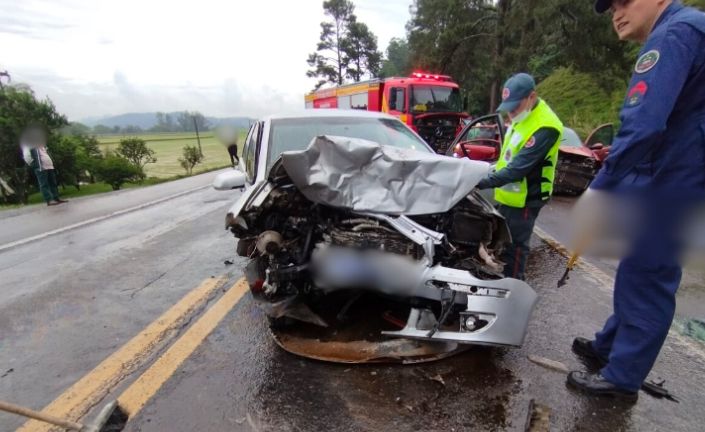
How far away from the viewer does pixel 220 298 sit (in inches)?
146

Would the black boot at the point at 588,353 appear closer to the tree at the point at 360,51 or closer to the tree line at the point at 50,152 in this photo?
the tree line at the point at 50,152

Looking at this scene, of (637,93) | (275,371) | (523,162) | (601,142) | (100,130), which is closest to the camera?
(637,93)

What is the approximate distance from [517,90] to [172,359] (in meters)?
3.02

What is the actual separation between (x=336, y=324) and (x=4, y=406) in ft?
6.08

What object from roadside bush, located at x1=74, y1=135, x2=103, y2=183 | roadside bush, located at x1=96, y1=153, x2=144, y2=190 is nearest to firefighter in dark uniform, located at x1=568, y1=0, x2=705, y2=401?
roadside bush, located at x1=74, y1=135, x2=103, y2=183

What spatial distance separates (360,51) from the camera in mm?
51531

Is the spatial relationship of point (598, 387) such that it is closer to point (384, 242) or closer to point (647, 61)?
point (384, 242)

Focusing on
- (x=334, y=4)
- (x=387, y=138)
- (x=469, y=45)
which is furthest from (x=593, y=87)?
(x=334, y=4)

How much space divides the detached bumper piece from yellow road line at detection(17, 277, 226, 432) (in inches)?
74.1

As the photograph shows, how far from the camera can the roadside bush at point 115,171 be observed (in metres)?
19.5

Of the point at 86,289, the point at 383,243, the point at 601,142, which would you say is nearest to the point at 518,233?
the point at 383,243

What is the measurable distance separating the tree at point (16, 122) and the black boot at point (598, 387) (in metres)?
18.8

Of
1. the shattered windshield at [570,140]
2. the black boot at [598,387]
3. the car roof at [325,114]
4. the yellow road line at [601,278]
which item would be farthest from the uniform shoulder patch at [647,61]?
the shattered windshield at [570,140]

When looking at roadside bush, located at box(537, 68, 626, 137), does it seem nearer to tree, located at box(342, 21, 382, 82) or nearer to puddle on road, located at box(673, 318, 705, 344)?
puddle on road, located at box(673, 318, 705, 344)
